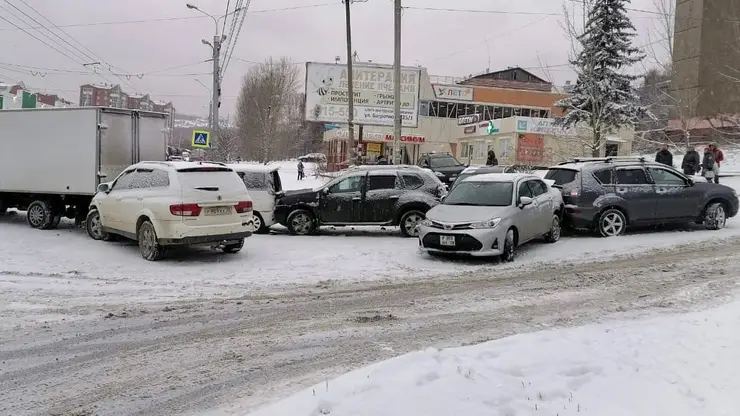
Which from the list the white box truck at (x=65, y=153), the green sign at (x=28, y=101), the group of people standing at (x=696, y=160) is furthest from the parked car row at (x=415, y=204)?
the green sign at (x=28, y=101)

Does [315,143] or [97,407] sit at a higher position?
[315,143]

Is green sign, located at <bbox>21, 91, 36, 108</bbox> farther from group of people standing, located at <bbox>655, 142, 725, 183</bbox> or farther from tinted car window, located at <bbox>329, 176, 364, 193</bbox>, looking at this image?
group of people standing, located at <bbox>655, 142, 725, 183</bbox>

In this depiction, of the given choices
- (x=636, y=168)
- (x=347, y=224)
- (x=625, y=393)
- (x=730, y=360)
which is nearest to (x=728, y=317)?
(x=730, y=360)

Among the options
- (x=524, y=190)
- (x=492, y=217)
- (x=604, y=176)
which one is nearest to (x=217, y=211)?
(x=492, y=217)

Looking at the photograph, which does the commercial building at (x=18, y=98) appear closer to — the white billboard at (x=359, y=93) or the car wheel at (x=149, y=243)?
the white billboard at (x=359, y=93)

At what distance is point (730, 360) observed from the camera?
4.92 metres

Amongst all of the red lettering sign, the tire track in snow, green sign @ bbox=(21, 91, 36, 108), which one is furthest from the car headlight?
the red lettering sign

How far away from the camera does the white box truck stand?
12.8 m

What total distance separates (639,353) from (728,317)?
175 cm

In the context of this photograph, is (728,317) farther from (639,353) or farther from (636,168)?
(636,168)

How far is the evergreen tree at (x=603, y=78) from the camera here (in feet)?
78.7

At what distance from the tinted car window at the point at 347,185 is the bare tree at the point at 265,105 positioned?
175 feet

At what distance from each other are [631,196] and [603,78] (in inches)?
649

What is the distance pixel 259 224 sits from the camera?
13586mm
